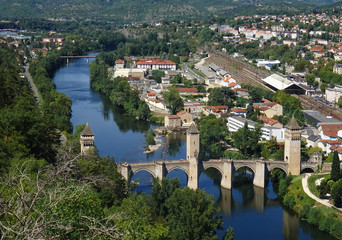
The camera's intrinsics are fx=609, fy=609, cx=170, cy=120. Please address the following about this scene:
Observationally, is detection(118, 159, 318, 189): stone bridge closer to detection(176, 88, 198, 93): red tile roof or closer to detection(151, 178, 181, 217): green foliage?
detection(151, 178, 181, 217): green foliage

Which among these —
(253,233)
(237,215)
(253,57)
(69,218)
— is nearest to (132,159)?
(237,215)

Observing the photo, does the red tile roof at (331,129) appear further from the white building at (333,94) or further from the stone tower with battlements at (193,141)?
the white building at (333,94)

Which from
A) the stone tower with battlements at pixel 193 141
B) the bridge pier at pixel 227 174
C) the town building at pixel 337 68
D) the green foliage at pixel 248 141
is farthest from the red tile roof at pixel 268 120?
the town building at pixel 337 68

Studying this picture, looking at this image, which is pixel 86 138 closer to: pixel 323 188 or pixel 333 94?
pixel 323 188

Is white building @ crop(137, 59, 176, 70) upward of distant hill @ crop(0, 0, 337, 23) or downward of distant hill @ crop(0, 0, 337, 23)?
downward

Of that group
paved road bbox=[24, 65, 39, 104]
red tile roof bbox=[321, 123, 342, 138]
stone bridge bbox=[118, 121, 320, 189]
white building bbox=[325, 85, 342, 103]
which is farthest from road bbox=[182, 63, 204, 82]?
stone bridge bbox=[118, 121, 320, 189]

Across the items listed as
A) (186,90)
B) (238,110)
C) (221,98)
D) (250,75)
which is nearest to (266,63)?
(250,75)
